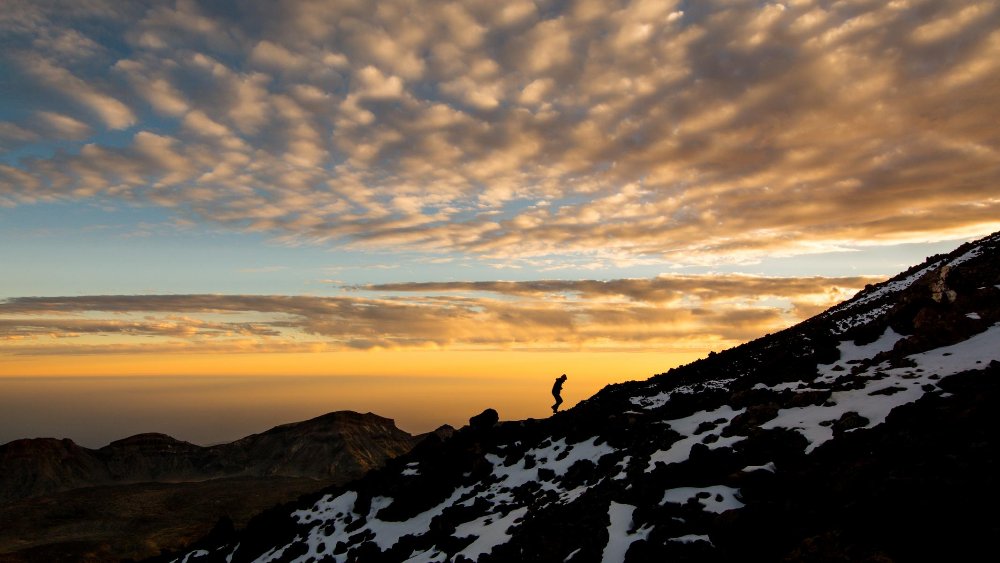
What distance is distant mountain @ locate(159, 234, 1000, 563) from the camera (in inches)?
547

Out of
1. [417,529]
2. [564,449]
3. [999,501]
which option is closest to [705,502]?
[999,501]

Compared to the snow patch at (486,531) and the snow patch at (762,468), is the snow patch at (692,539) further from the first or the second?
the snow patch at (486,531)

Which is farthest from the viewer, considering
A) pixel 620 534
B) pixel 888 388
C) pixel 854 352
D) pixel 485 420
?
pixel 485 420

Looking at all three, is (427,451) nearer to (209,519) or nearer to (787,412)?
(787,412)

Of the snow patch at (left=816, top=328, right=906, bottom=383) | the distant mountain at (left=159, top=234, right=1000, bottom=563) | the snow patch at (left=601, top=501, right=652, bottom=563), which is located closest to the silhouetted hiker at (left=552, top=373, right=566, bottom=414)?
the distant mountain at (left=159, top=234, right=1000, bottom=563)

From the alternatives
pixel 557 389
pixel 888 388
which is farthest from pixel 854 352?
pixel 557 389

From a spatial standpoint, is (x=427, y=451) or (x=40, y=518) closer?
(x=427, y=451)

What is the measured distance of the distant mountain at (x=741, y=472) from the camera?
45.6 ft

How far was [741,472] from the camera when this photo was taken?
19438 millimetres

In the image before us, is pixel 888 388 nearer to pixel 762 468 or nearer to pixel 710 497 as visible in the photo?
pixel 762 468

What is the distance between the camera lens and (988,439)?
15.2 meters

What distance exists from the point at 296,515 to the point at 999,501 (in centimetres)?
4361

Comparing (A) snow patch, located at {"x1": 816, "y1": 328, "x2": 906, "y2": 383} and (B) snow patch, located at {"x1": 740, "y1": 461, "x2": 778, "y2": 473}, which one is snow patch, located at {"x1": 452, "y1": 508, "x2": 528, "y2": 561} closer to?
(B) snow patch, located at {"x1": 740, "y1": 461, "x2": 778, "y2": 473}

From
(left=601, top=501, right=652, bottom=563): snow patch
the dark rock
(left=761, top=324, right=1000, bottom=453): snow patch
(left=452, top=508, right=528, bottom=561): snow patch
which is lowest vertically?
(left=452, top=508, right=528, bottom=561): snow patch
